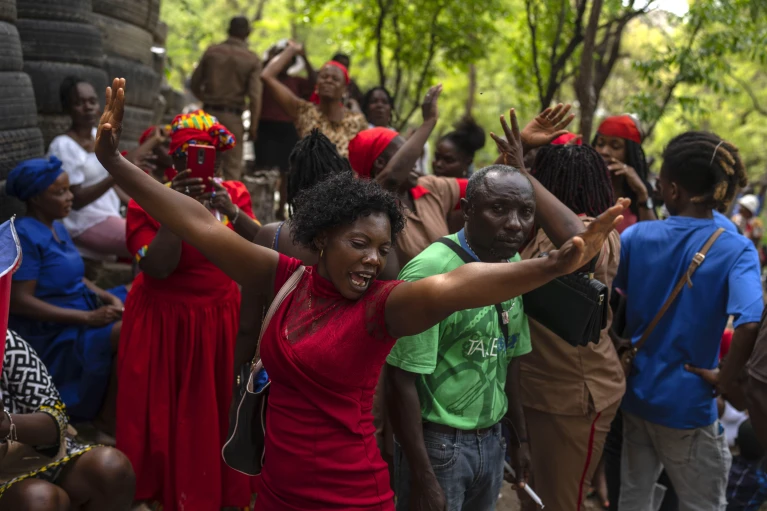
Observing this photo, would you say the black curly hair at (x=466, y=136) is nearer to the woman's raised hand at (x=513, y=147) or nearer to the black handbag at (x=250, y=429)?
the woman's raised hand at (x=513, y=147)

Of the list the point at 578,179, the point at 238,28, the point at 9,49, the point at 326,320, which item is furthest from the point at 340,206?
the point at 238,28

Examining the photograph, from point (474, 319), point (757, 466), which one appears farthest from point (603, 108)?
point (474, 319)

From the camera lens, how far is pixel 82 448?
356cm

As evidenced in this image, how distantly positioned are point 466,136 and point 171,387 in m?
2.83

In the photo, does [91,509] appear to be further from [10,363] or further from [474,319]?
[474,319]

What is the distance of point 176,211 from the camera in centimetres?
262

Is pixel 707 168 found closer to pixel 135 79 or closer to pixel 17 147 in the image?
pixel 17 147

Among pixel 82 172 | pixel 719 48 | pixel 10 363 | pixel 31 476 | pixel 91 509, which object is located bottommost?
pixel 91 509

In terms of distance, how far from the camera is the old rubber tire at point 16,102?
192 inches

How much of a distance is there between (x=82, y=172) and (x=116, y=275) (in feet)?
2.82

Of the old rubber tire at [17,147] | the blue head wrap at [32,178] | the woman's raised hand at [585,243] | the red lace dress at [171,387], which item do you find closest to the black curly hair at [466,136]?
the red lace dress at [171,387]

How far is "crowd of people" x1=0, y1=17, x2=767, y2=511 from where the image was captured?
97.5 inches

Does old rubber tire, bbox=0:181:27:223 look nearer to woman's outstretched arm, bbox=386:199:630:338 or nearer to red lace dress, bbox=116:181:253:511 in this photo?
red lace dress, bbox=116:181:253:511

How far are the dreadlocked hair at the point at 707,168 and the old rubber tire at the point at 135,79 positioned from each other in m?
5.05
